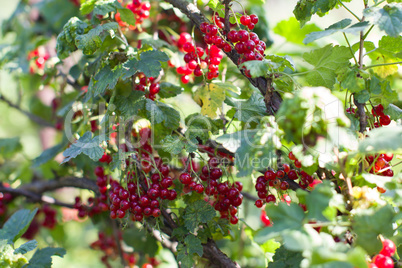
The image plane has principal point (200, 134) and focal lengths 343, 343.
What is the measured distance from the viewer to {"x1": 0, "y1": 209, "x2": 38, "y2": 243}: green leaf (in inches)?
43.3

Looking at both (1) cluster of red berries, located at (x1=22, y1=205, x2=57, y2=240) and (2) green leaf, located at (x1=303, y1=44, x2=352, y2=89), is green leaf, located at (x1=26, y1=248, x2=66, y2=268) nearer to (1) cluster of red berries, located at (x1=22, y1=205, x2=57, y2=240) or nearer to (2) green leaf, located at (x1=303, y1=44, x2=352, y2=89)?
(1) cluster of red berries, located at (x1=22, y1=205, x2=57, y2=240)

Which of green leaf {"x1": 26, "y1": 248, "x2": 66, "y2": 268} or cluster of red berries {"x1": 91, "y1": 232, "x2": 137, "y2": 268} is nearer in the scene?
green leaf {"x1": 26, "y1": 248, "x2": 66, "y2": 268}

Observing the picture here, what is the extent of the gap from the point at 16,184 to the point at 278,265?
5.32 ft

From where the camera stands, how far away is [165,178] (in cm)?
101

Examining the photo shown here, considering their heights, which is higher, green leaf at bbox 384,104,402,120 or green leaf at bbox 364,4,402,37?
green leaf at bbox 364,4,402,37

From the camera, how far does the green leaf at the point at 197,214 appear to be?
3.20ft

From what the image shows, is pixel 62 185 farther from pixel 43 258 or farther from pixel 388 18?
pixel 388 18

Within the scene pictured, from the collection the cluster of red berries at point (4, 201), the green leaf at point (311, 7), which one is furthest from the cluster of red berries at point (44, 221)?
the green leaf at point (311, 7)

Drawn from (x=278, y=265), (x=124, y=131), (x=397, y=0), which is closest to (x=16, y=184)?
(x=124, y=131)

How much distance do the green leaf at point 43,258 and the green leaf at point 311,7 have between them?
101 centimetres

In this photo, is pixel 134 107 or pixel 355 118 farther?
pixel 134 107

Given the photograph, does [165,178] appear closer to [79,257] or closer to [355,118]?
[355,118]

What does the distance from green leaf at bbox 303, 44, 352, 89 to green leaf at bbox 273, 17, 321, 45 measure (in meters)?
0.56

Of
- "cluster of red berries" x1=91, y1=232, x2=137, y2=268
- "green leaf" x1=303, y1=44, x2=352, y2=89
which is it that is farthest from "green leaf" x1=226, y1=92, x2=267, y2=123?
"cluster of red berries" x1=91, y1=232, x2=137, y2=268
